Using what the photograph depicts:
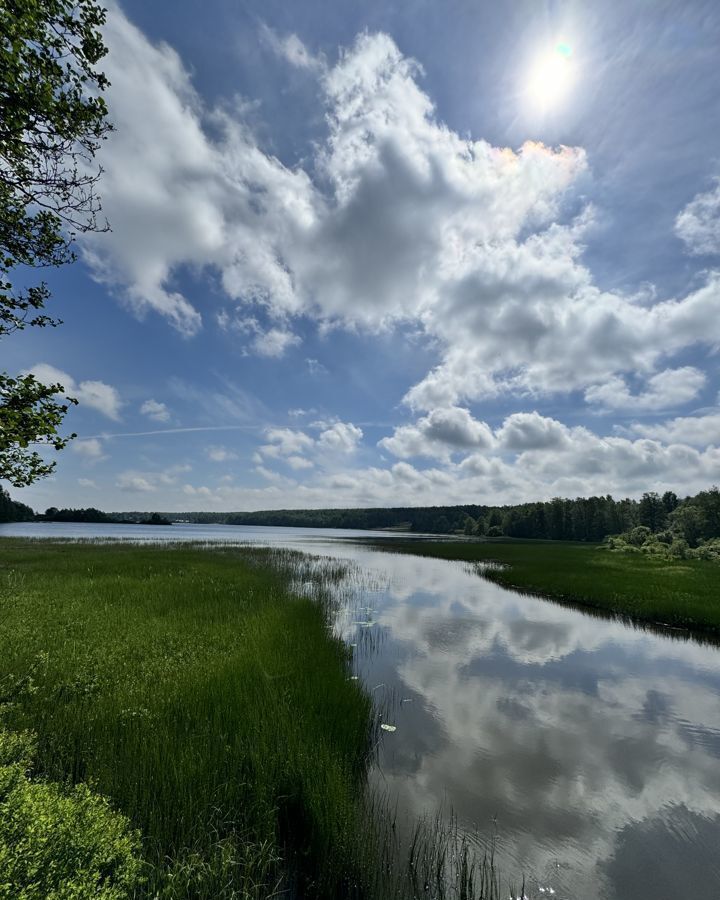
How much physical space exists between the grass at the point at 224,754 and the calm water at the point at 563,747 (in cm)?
103

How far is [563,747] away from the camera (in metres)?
9.84

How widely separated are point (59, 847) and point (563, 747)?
403 inches

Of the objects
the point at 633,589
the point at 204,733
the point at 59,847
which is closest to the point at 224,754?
the point at 204,733

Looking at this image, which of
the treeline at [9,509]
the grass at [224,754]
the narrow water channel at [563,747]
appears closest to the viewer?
the grass at [224,754]

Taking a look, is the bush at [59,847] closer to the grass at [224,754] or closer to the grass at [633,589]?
the grass at [224,754]

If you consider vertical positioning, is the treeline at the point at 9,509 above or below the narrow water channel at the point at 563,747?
above

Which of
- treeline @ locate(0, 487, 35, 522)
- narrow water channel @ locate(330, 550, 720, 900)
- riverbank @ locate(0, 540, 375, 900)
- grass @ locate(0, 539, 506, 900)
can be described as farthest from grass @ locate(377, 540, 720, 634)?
treeline @ locate(0, 487, 35, 522)

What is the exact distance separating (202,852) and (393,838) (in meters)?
2.97

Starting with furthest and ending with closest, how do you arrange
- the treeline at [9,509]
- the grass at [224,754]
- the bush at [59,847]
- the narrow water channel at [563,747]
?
the treeline at [9,509] → the narrow water channel at [563,747] → the grass at [224,754] → the bush at [59,847]

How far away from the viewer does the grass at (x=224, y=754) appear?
5.52 meters

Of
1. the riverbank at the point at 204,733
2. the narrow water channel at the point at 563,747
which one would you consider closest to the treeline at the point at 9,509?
the riverbank at the point at 204,733

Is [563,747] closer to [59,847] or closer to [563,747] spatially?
[563,747]

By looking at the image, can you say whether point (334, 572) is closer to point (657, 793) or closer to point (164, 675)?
point (164, 675)

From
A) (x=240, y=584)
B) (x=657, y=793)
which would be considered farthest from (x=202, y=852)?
(x=240, y=584)
